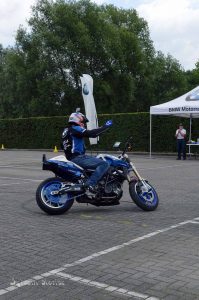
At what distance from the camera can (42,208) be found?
786 centimetres

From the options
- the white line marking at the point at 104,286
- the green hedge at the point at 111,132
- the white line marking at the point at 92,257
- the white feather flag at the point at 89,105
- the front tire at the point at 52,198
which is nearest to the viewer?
the white line marking at the point at 104,286

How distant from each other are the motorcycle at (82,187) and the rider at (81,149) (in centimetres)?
9

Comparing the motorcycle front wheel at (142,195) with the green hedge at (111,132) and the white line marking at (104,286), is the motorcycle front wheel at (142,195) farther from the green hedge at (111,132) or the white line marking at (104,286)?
the green hedge at (111,132)

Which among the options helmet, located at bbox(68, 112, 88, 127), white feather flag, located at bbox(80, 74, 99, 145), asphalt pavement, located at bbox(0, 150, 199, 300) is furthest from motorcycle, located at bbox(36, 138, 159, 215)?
white feather flag, located at bbox(80, 74, 99, 145)

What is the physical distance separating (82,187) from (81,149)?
71 cm

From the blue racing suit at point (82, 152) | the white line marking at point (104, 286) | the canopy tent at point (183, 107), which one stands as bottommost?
the white line marking at point (104, 286)

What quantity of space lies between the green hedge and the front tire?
1757cm

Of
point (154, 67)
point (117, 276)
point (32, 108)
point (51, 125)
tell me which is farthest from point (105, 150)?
point (154, 67)

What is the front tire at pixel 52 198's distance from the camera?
7824mm

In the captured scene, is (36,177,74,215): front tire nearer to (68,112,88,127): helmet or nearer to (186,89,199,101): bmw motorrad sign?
(68,112,88,127): helmet

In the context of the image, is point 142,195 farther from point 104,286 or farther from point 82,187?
point 104,286

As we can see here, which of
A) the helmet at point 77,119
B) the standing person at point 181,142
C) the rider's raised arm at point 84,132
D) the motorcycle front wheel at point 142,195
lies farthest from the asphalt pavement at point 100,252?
the standing person at point 181,142

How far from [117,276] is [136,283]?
0.86 feet

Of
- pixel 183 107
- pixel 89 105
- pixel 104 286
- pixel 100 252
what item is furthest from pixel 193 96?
pixel 104 286
